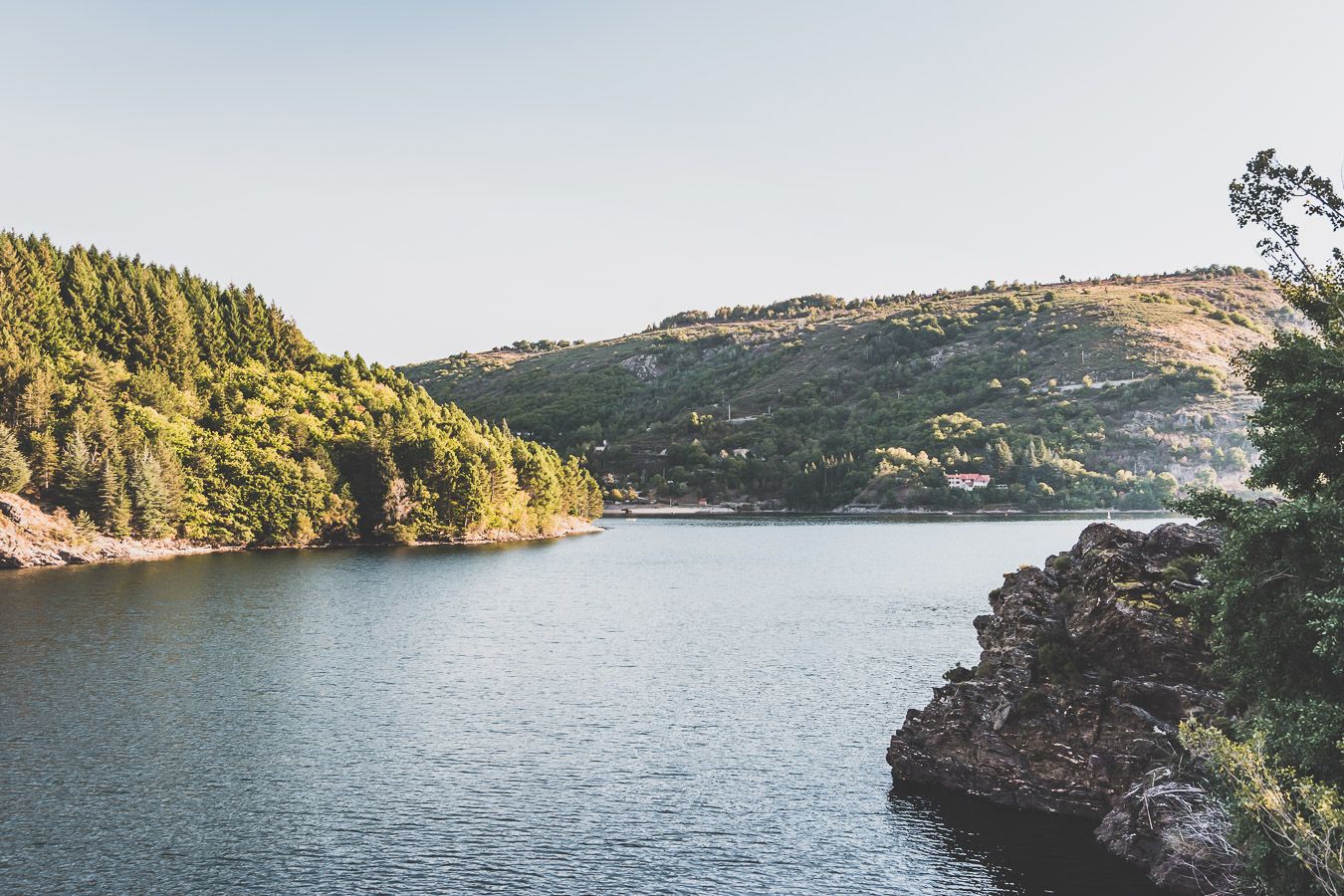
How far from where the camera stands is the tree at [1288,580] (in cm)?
1956

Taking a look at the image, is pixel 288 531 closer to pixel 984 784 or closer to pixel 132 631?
pixel 132 631

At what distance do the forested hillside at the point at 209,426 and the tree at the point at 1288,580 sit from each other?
113787mm

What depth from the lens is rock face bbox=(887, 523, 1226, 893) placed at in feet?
99.0

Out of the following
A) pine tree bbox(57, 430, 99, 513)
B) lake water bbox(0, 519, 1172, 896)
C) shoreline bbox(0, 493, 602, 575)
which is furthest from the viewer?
pine tree bbox(57, 430, 99, 513)

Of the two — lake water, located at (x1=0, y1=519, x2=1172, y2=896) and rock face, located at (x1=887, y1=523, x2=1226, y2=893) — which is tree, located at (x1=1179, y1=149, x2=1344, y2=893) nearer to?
rock face, located at (x1=887, y1=523, x2=1226, y2=893)

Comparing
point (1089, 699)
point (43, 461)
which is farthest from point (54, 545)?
point (1089, 699)

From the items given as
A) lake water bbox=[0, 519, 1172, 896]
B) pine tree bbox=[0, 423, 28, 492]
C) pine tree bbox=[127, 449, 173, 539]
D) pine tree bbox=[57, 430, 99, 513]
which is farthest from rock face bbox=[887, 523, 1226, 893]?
pine tree bbox=[127, 449, 173, 539]

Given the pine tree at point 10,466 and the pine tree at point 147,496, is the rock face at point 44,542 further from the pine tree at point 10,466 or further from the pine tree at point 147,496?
the pine tree at point 147,496

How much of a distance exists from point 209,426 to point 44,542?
3905cm

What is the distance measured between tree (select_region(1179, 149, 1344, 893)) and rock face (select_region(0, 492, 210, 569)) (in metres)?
107

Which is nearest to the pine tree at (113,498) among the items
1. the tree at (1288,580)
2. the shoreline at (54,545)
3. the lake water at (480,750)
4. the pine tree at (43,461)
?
the shoreline at (54,545)

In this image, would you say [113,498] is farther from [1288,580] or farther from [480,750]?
[1288,580]

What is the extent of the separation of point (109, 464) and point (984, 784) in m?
106

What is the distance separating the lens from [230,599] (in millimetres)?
76875
